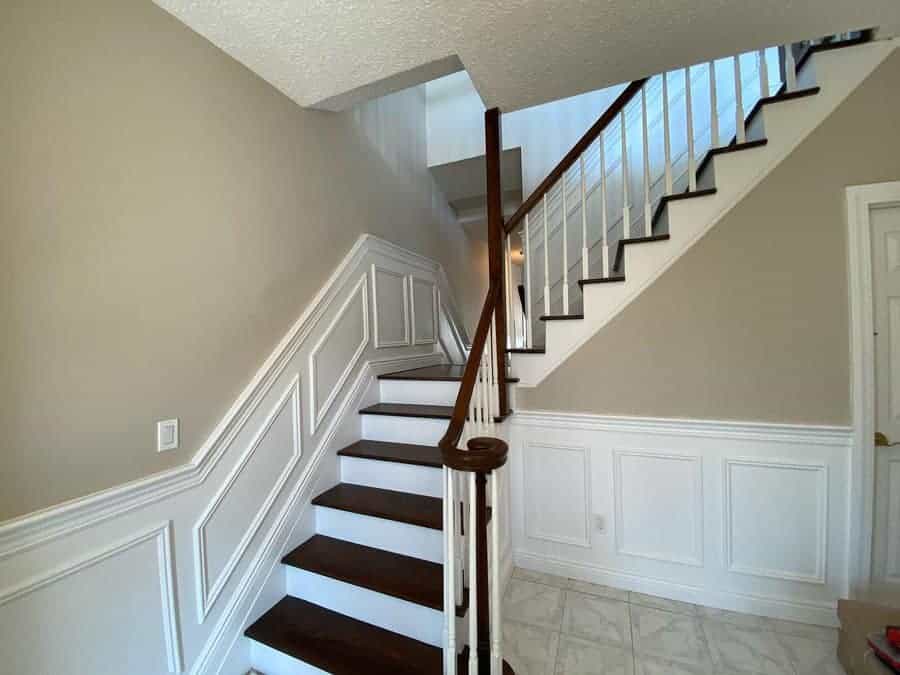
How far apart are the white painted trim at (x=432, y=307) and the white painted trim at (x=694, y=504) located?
1724 millimetres

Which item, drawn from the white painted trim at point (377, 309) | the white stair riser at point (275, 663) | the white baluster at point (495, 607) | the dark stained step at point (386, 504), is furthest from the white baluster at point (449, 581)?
the white painted trim at point (377, 309)

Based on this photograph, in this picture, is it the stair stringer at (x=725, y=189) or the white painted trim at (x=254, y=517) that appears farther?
the stair stringer at (x=725, y=189)

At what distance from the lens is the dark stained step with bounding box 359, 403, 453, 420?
199 centimetres

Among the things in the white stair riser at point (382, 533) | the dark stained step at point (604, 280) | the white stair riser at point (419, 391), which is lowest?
the white stair riser at point (382, 533)

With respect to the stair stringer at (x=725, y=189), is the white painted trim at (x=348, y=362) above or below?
below

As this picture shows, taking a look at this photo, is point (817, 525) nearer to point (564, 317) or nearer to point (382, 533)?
point (564, 317)

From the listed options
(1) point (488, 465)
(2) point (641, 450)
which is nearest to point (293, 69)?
(1) point (488, 465)

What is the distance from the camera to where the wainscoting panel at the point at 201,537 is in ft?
3.15

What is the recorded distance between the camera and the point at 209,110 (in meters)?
1.42

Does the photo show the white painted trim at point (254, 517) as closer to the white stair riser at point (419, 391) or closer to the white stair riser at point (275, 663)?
the white stair riser at point (275, 663)

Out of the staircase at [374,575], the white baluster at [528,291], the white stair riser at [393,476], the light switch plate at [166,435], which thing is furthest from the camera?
the white baluster at [528,291]

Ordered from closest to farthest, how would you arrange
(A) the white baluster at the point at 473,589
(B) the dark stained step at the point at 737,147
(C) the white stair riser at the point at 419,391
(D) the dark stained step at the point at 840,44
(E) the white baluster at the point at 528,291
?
(A) the white baluster at the point at 473,589 < (D) the dark stained step at the point at 840,44 < (B) the dark stained step at the point at 737,147 < (E) the white baluster at the point at 528,291 < (C) the white stair riser at the point at 419,391

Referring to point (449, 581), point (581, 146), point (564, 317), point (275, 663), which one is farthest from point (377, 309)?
point (275, 663)

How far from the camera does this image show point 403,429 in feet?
6.86
